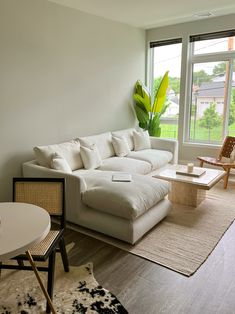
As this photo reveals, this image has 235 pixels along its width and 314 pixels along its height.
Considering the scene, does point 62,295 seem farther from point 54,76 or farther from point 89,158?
point 54,76

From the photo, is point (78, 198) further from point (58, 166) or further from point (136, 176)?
point (136, 176)

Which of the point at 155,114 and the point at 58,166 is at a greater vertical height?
the point at 155,114

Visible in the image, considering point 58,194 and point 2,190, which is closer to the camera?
point 58,194

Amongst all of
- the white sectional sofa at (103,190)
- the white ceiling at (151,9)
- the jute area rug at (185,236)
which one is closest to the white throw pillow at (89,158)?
the white sectional sofa at (103,190)

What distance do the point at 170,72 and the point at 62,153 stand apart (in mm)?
3237

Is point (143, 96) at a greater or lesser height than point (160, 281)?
greater

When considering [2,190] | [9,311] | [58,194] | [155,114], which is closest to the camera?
[9,311]

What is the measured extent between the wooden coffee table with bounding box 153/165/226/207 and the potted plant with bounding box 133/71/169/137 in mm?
1979

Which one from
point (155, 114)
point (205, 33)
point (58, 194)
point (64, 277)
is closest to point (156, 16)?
point (205, 33)

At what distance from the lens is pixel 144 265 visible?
7.61ft

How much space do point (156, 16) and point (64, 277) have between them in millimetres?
4278

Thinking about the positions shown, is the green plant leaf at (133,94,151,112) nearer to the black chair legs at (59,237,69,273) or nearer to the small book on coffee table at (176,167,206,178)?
the small book on coffee table at (176,167,206,178)

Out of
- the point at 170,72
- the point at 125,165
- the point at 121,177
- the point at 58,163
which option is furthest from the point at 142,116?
the point at 58,163

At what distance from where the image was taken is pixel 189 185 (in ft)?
10.9
